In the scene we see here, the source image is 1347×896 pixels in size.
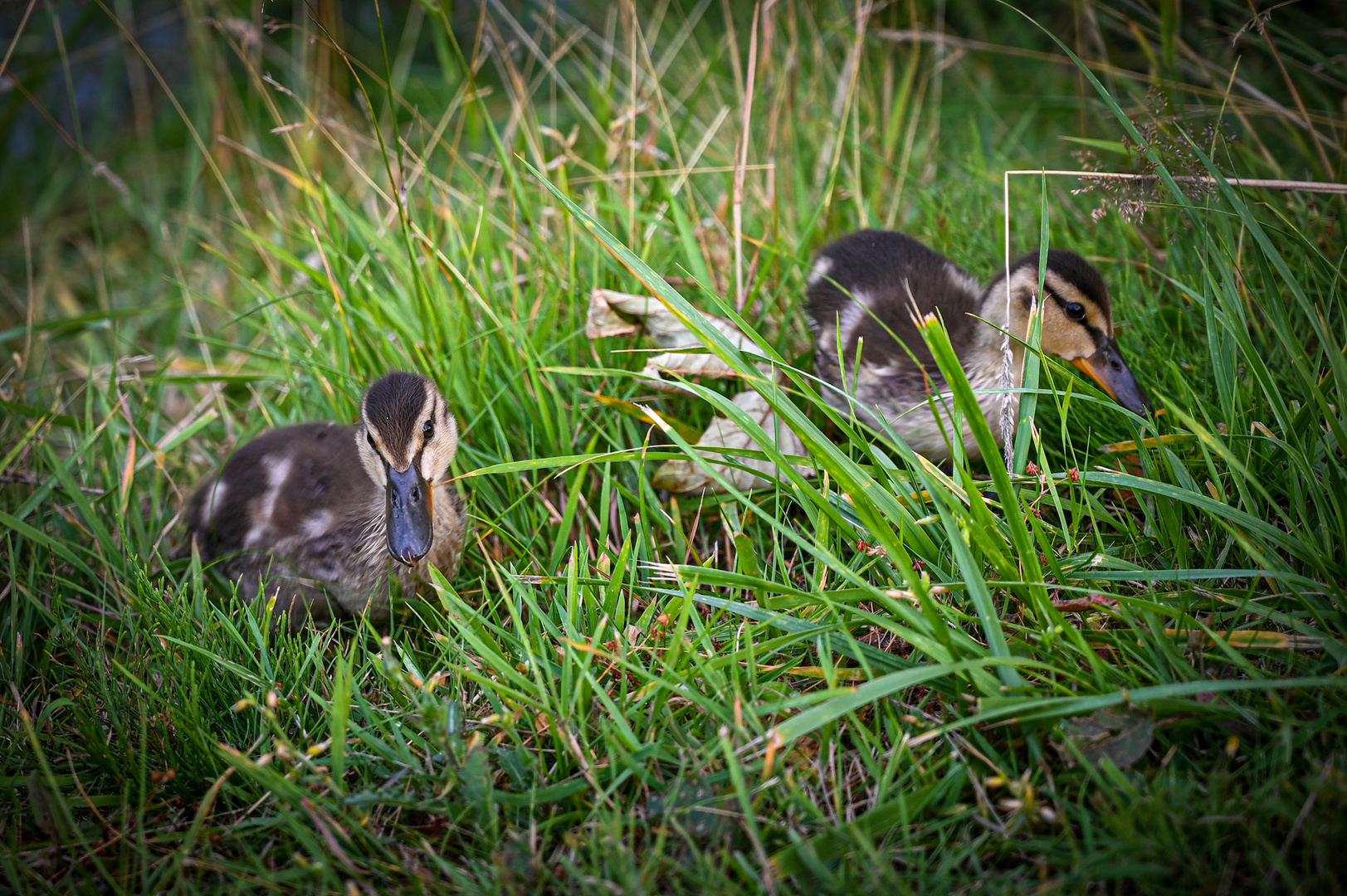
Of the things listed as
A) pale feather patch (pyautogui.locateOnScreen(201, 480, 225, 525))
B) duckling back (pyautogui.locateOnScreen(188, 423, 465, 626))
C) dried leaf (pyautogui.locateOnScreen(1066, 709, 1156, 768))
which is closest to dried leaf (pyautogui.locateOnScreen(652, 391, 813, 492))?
duckling back (pyautogui.locateOnScreen(188, 423, 465, 626))

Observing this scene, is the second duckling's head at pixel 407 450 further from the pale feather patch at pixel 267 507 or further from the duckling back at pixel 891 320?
the duckling back at pixel 891 320

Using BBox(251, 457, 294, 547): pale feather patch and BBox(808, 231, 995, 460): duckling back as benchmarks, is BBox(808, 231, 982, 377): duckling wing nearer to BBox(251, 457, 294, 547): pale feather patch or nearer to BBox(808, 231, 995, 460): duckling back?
BBox(808, 231, 995, 460): duckling back

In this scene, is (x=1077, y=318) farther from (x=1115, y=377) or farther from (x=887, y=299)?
(x=887, y=299)

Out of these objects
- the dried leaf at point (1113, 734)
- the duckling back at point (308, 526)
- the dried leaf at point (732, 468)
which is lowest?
the duckling back at point (308, 526)

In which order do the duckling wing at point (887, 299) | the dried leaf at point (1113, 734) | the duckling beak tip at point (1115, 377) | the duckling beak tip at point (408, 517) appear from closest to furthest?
the dried leaf at point (1113, 734), the duckling beak tip at point (408, 517), the duckling beak tip at point (1115, 377), the duckling wing at point (887, 299)

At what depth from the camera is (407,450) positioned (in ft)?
6.74

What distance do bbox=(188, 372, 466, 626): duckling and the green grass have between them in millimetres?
99

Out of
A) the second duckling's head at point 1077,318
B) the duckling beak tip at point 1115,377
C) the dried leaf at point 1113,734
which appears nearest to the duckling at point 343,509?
the dried leaf at point 1113,734

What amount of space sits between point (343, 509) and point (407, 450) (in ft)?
1.35

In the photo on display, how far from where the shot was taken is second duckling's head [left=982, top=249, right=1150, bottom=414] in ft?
7.41

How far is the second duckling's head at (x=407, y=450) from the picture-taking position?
6.57 feet

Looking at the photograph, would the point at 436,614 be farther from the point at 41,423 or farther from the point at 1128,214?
the point at 1128,214

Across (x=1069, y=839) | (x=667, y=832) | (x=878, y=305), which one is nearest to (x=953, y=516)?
(x=1069, y=839)

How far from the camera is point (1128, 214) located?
187cm
